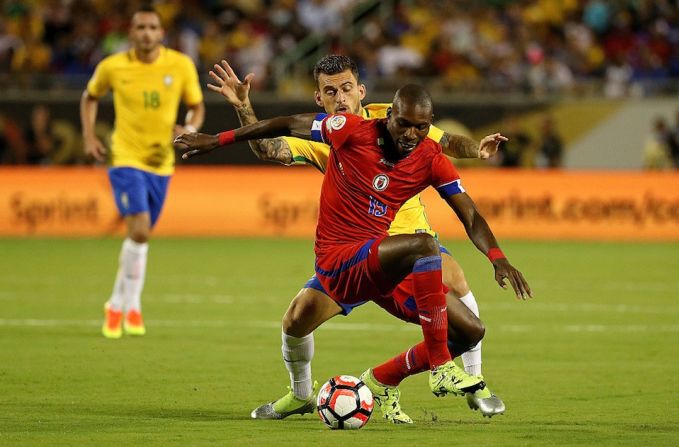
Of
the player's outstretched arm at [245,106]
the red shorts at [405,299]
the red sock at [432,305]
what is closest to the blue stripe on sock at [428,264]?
the red sock at [432,305]

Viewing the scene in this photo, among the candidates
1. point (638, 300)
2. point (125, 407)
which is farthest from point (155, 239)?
point (125, 407)

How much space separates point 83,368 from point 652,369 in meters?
4.07

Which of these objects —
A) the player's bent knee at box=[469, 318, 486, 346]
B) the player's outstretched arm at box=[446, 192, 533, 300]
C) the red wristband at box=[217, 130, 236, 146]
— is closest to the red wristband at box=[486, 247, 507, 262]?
the player's outstretched arm at box=[446, 192, 533, 300]

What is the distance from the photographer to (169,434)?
264 inches

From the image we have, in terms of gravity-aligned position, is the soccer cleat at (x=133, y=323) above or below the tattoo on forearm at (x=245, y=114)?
below

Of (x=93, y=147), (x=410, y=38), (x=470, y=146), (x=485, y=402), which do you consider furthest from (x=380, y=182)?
(x=410, y=38)

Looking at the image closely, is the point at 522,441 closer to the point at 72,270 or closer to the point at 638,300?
the point at 638,300

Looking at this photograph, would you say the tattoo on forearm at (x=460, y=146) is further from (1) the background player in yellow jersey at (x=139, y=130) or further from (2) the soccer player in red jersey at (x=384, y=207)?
(1) the background player in yellow jersey at (x=139, y=130)

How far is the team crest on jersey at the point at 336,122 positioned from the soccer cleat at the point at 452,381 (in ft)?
4.62

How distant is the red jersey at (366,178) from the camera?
23.4 feet

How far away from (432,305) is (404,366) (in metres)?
0.68

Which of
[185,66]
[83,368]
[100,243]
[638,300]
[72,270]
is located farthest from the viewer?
[100,243]

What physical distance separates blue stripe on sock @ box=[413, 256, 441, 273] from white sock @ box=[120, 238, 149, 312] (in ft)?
16.0

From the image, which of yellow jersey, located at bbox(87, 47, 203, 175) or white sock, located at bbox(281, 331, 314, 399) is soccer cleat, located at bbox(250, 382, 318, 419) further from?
yellow jersey, located at bbox(87, 47, 203, 175)
